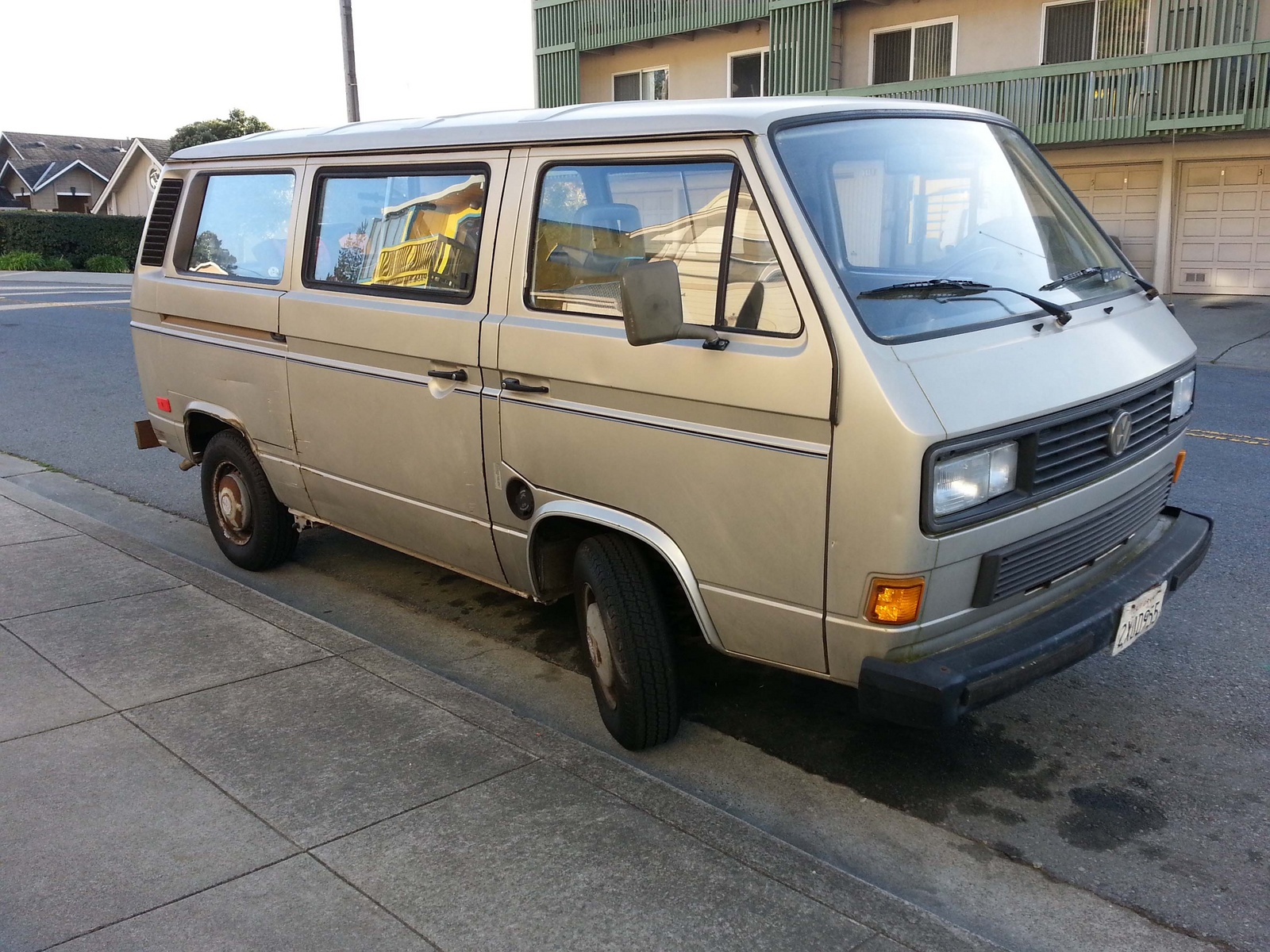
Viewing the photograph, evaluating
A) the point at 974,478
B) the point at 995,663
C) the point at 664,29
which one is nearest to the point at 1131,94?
the point at 664,29

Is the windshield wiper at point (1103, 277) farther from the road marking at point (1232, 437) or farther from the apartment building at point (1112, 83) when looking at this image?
the apartment building at point (1112, 83)

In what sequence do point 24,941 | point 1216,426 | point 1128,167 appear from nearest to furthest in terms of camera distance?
point 24,941, point 1216,426, point 1128,167

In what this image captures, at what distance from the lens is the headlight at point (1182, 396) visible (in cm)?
407

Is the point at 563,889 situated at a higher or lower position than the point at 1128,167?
lower

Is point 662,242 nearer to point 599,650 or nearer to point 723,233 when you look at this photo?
point 723,233

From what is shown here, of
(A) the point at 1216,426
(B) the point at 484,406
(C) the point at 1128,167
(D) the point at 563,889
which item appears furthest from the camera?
(C) the point at 1128,167

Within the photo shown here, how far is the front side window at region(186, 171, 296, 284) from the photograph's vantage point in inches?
208

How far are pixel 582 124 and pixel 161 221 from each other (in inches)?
128

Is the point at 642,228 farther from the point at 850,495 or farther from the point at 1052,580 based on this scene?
the point at 1052,580

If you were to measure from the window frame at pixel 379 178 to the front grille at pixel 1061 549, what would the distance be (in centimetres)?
212

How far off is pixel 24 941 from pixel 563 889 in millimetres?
1366

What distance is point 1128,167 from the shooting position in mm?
20109

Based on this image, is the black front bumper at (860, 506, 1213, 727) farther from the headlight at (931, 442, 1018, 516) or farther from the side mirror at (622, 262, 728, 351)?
the side mirror at (622, 262, 728, 351)

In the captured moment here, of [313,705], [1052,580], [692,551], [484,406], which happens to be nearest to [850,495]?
[692,551]
